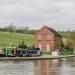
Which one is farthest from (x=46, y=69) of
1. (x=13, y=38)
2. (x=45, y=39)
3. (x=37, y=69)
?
(x=13, y=38)

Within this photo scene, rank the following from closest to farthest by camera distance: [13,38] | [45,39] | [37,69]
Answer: [37,69]
[45,39]
[13,38]

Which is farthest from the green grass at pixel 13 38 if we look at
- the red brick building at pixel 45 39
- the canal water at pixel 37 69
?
the canal water at pixel 37 69

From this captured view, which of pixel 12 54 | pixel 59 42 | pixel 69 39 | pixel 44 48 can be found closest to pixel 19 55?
pixel 12 54

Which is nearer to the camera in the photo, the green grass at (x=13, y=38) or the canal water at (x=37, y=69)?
the canal water at (x=37, y=69)

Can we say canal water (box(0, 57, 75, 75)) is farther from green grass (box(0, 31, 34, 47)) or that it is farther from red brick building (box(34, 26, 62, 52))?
green grass (box(0, 31, 34, 47))

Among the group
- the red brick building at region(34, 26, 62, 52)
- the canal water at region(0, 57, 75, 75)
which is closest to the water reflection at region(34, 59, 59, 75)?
the canal water at region(0, 57, 75, 75)

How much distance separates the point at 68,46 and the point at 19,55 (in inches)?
1924

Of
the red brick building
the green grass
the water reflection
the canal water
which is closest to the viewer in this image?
the water reflection

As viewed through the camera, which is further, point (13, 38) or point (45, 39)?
point (13, 38)

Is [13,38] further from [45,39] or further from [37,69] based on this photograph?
[37,69]

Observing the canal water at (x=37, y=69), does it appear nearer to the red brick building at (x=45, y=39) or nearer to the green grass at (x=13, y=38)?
the red brick building at (x=45, y=39)

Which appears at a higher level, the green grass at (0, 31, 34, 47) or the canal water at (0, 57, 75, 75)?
the green grass at (0, 31, 34, 47)

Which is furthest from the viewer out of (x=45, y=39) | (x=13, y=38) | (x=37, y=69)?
(x=13, y=38)

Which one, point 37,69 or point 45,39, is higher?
point 45,39
